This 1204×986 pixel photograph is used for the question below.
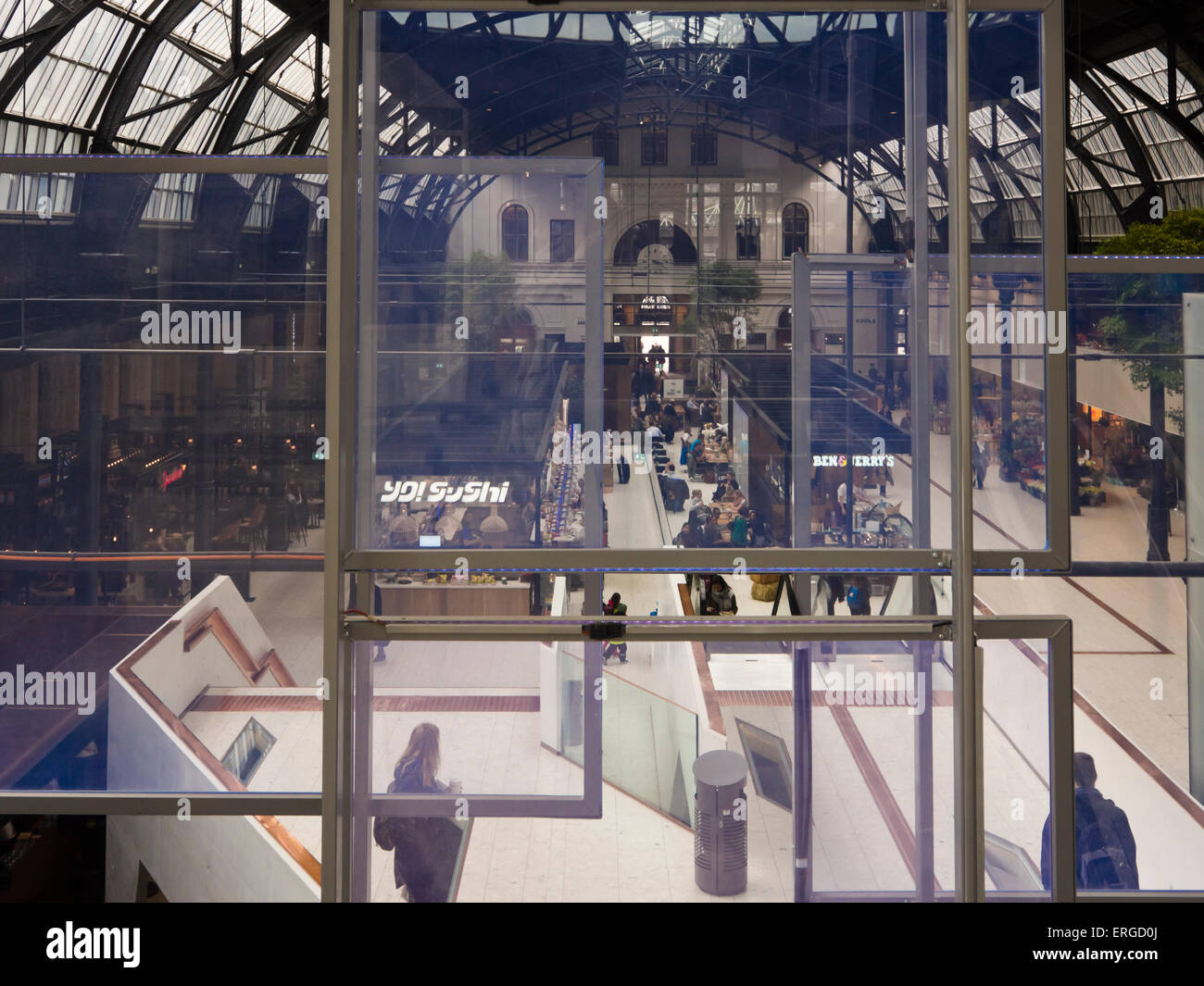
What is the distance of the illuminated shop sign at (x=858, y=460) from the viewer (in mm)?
4340

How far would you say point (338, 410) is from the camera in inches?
163

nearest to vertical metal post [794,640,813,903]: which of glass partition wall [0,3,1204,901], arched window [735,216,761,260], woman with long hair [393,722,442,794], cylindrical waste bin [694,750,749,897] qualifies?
glass partition wall [0,3,1204,901]

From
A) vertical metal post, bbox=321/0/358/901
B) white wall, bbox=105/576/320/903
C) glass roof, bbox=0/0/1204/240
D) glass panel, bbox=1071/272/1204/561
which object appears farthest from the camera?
glass roof, bbox=0/0/1204/240

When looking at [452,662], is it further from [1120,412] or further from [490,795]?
[1120,412]

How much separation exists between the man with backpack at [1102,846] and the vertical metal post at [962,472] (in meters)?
0.71

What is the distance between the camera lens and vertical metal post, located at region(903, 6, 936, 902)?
430 centimetres


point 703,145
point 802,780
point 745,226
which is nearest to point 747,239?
point 745,226

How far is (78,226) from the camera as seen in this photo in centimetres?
459

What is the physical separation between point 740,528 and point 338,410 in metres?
1.78

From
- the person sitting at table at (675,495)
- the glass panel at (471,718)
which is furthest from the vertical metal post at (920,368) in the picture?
the glass panel at (471,718)

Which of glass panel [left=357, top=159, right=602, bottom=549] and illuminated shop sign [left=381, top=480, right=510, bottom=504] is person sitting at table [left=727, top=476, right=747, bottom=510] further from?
illuminated shop sign [left=381, top=480, right=510, bottom=504]

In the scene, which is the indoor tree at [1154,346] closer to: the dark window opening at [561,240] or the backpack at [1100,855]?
the backpack at [1100,855]

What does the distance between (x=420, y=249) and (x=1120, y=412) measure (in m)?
3.77

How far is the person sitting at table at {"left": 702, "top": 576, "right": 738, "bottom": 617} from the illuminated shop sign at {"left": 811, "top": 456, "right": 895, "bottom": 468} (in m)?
0.76
